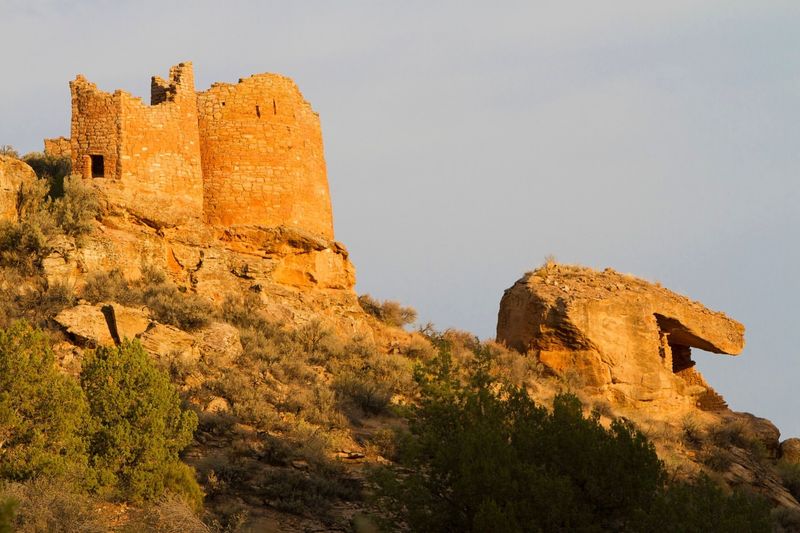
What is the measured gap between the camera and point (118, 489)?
19.2m

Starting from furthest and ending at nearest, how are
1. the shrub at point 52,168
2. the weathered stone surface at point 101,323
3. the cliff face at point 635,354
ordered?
the cliff face at point 635,354, the shrub at point 52,168, the weathered stone surface at point 101,323

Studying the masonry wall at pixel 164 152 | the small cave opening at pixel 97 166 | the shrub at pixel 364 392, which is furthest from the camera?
the small cave opening at pixel 97 166

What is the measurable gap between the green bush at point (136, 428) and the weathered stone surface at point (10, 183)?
7270mm

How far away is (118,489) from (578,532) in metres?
6.80

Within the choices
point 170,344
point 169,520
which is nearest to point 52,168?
point 170,344

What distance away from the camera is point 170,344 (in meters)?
24.0

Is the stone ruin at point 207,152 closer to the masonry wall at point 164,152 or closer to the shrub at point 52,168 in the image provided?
the masonry wall at point 164,152

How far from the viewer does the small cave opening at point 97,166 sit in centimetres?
2748

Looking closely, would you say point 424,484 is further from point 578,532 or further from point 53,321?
point 53,321

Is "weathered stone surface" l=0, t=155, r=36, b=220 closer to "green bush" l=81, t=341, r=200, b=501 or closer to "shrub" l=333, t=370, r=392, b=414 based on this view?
"green bush" l=81, t=341, r=200, b=501

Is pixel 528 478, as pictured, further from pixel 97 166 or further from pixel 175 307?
pixel 97 166

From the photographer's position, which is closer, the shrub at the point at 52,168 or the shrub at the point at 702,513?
the shrub at the point at 702,513

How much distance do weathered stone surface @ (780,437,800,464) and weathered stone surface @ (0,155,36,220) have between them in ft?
61.2

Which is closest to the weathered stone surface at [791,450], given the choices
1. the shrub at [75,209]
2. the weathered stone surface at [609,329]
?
the weathered stone surface at [609,329]
